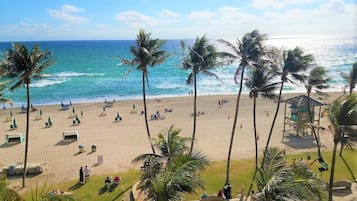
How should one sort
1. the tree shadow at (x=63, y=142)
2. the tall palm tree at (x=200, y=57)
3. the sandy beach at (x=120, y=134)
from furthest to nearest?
the tree shadow at (x=63, y=142) < the sandy beach at (x=120, y=134) < the tall palm tree at (x=200, y=57)

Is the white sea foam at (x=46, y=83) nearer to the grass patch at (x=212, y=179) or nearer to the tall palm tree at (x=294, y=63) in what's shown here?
the grass patch at (x=212, y=179)

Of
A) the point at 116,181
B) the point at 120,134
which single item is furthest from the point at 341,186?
the point at 120,134

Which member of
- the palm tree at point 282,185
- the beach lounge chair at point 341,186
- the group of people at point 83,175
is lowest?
the group of people at point 83,175

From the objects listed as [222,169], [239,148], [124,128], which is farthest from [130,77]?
[222,169]

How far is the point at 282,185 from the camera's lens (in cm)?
635

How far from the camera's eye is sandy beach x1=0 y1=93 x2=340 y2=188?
2356 centimetres

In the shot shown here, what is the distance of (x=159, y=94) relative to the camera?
186 ft

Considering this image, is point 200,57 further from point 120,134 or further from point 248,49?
point 120,134

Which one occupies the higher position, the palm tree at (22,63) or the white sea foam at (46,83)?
Result: the palm tree at (22,63)

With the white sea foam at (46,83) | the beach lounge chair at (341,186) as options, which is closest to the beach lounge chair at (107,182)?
the beach lounge chair at (341,186)

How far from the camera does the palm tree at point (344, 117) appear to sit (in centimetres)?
1043

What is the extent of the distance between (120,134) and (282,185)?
83.7 feet

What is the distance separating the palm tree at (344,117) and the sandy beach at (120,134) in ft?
43.1

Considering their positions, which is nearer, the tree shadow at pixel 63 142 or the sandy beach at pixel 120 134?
the sandy beach at pixel 120 134
